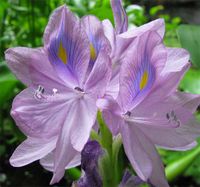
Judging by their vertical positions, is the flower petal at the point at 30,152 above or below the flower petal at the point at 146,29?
below

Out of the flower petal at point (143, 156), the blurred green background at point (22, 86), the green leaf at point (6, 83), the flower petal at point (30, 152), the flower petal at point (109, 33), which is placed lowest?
the blurred green background at point (22, 86)

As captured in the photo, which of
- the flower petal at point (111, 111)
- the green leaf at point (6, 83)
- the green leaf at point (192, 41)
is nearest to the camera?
the flower petal at point (111, 111)

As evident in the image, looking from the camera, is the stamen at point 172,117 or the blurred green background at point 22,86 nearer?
the stamen at point 172,117

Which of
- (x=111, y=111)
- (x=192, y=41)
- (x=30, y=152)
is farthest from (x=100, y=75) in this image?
(x=192, y=41)

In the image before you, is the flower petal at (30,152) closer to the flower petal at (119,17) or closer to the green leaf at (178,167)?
the flower petal at (119,17)

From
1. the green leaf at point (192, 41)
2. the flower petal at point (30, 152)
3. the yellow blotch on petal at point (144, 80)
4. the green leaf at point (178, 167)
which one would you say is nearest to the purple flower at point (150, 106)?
the yellow blotch on petal at point (144, 80)

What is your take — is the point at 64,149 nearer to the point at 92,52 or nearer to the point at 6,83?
the point at 92,52

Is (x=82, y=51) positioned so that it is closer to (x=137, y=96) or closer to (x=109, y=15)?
(x=137, y=96)

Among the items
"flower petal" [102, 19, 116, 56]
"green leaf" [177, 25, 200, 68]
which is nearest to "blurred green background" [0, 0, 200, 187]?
"green leaf" [177, 25, 200, 68]
